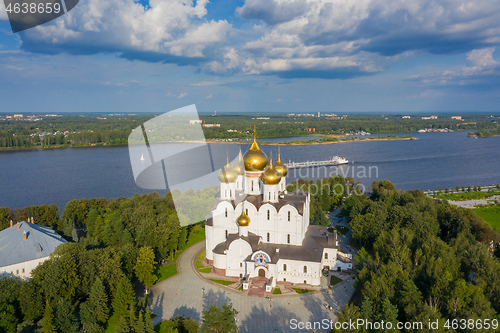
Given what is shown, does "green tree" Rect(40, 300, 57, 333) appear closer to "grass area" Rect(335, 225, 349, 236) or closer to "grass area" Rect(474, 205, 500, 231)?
"grass area" Rect(335, 225, 349, 236)

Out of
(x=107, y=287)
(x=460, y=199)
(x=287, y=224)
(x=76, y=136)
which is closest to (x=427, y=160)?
(x=460, y=199)

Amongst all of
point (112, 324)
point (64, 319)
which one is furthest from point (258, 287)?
point (64, 319)

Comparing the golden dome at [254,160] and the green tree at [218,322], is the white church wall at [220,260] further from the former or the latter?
the green tree at [218,322]

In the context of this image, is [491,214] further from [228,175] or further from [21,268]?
[21,268]

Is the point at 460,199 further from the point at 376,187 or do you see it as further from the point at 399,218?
the point at 399,218

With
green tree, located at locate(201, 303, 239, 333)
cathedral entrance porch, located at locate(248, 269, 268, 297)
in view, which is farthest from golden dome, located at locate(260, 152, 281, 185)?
green tree, located at locate(201, 303, 239, 333)

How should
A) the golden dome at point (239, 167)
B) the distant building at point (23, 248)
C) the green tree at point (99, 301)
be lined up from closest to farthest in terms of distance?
the green tree at point (99, 301) → the distant building at point (23, 248) → the golden dome at point (239, 167)

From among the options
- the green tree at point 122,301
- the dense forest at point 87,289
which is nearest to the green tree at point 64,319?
the dense forest at point 87,289
